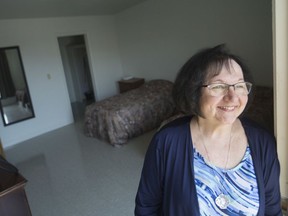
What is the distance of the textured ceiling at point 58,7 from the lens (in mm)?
3723

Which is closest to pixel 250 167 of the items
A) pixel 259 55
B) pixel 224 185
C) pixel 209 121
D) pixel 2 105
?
pixel 224 185

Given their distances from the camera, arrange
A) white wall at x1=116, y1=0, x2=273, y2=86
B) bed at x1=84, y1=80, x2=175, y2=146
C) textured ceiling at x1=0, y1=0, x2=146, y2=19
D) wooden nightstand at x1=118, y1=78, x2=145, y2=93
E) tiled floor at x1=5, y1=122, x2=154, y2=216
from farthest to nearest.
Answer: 1. wooden nightstand at x1=118, y1=78, x2=145, y2=93
2. bed at x1=84, y1=80, x2=175, y2=146
3. textured ceiling at x1=0, y1=0, x2=146, y2=19
4. white wall at x1=116, y1=0, x2=273, y2=86
5. tiled floor at x1=5, y1=122, x2=154, y2=216

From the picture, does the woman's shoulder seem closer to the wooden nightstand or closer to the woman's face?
the woman's face

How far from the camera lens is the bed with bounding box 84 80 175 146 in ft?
12.6

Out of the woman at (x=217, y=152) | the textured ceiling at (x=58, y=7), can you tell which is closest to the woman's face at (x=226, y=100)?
the woman at (x=217, y=152)

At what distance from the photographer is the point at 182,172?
942mm

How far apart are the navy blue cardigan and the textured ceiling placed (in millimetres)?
3512

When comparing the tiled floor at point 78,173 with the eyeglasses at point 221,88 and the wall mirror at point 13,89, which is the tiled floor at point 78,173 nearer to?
the wall mirror at point 13,89

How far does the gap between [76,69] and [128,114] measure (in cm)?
371

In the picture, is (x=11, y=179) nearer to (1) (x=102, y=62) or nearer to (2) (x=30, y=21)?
(2) (x=30, y=21)

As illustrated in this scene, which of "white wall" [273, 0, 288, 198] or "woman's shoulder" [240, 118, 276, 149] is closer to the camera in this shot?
"white wall" [273, 0, 288, 198]

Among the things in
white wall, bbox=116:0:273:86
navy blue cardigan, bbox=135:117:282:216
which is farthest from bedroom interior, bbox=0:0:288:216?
navy blue cardigan, bbox=135:117:282:216

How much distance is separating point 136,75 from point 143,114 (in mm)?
1809

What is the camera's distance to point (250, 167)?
92 centimetres
